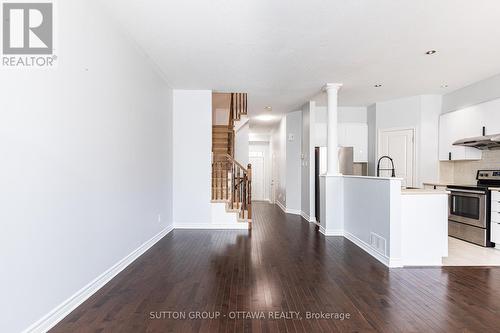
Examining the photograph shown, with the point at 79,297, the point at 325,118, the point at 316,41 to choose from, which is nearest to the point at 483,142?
the point at 325,118

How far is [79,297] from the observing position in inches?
94.2

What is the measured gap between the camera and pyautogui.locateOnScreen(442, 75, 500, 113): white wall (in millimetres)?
4602

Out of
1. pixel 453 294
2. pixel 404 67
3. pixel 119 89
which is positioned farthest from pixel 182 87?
pixel 453 294

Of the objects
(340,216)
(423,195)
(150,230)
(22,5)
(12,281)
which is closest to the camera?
(12,281)

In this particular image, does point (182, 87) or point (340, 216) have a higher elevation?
point (182, 87)

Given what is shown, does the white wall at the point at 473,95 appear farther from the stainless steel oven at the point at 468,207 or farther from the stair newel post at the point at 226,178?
the stair newel post at the point at 226,178

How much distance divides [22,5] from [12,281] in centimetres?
195

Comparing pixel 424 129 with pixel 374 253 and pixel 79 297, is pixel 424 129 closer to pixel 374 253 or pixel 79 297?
pixel 374 253

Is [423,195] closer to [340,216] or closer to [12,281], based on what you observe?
[340,216]

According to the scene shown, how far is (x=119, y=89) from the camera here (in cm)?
319

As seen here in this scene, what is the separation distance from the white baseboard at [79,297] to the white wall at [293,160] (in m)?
4.66

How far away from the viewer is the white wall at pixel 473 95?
15.1 feet

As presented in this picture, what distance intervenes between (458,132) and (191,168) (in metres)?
5.45

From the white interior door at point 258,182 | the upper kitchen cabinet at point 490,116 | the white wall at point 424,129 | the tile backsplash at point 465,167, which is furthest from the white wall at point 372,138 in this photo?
the white interior door at point 258,182
